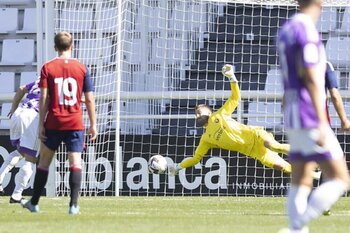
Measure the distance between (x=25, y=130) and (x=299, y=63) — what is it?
7694mm

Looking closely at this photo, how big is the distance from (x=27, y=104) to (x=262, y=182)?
452 cm

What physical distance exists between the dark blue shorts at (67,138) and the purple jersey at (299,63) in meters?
4.13

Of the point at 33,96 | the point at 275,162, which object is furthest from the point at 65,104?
the point at 275,162

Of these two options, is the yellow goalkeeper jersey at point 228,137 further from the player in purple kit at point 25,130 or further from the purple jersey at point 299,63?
the purple jersey at point 299,63

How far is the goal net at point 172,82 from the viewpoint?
56.2 ft

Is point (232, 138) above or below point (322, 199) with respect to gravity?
above

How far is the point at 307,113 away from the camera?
7.05m

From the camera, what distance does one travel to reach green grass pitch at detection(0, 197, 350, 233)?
9.10 m

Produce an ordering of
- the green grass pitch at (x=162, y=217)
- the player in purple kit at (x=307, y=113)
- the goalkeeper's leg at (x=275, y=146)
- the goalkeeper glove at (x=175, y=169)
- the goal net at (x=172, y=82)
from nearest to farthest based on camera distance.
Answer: the player in purple kit at (x=307, y=113)
the green grass pitch at (x=162, y=217)
the goalkeeper's leg at (x=275, y=146)
the goalkeeper glove at (x=175, y=169)
the goal net at (x=172, y=82)

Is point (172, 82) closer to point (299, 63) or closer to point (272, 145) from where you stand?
point (272, 145)

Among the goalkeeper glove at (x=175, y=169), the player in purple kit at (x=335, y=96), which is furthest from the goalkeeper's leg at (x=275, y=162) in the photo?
the player in purple kit at (x=335, y=96)

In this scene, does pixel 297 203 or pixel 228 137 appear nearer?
pixel 297 203

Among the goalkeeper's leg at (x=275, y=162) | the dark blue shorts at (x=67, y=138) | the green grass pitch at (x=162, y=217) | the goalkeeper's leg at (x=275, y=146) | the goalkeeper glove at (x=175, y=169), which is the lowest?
the green grass pitch at (x=162, y=217)

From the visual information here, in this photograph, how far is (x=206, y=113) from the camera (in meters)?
15.1
